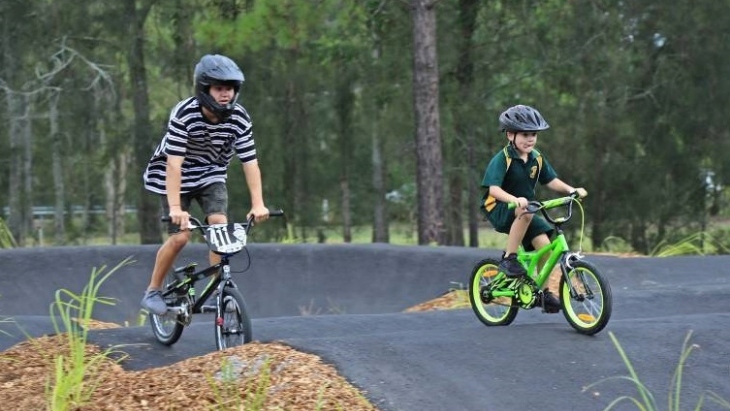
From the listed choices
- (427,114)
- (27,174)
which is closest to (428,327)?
(427,114)

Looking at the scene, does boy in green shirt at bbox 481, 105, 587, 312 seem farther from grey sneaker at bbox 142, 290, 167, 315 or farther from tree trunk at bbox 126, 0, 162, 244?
tree trunk at bbox 126, 0, 162, 244

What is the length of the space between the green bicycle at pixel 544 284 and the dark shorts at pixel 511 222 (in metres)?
0.08

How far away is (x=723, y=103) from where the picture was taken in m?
18.6

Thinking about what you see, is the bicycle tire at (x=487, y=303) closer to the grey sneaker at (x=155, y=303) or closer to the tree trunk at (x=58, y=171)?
the grey sneaker at (x=155, y=303)

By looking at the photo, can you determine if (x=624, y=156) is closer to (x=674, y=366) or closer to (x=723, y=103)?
(x=723, y=103)

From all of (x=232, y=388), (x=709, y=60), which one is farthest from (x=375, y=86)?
(x=232, y=388)

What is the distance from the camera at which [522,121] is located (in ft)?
22.0

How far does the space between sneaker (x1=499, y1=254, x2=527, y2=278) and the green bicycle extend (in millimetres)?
39

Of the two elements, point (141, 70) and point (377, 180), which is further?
point (377, 180)

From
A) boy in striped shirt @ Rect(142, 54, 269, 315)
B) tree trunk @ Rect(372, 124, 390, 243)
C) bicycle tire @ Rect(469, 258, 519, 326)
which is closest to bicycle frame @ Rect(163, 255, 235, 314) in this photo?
boy in striped shirt @ Rect(142, 54, 269, 315)

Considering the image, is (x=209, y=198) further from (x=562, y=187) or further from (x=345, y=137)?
(x=345, y=137)

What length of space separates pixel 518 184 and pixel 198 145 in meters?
2.13

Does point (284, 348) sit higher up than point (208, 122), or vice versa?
point (208, 122)

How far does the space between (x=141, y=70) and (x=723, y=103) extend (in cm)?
1148
